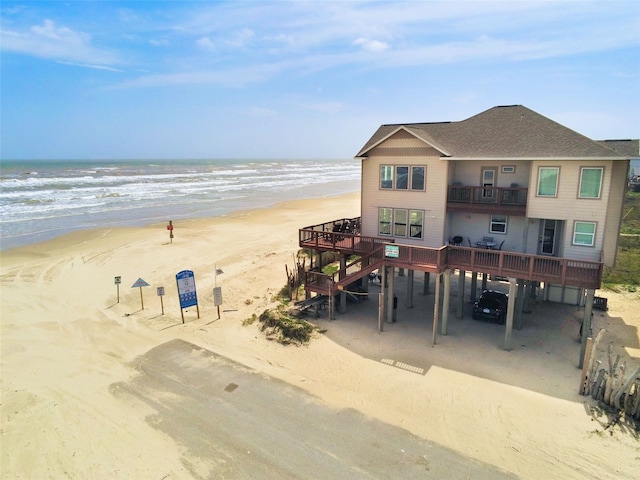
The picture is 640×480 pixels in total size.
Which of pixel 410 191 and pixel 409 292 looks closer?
pixel 410 191

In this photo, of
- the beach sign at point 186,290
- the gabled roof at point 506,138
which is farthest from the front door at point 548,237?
the beach sign at point 186,290

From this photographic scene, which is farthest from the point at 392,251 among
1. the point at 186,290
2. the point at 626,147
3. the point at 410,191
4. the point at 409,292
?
the point at 626,147

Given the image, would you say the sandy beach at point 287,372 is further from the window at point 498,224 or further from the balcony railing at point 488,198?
the balcony railing at point 488,198

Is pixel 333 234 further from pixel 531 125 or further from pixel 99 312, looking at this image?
pixel 99 312

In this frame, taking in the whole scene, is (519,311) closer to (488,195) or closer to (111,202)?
(488,195)

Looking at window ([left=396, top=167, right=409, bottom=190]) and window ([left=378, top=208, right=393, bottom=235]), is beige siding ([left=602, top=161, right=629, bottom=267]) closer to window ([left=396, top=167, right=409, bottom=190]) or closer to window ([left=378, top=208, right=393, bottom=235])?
window ([left=396, top=167, right=409, bottom=190])

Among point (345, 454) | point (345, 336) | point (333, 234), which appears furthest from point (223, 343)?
point (345, 454)

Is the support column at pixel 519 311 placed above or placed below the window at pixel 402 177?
below
